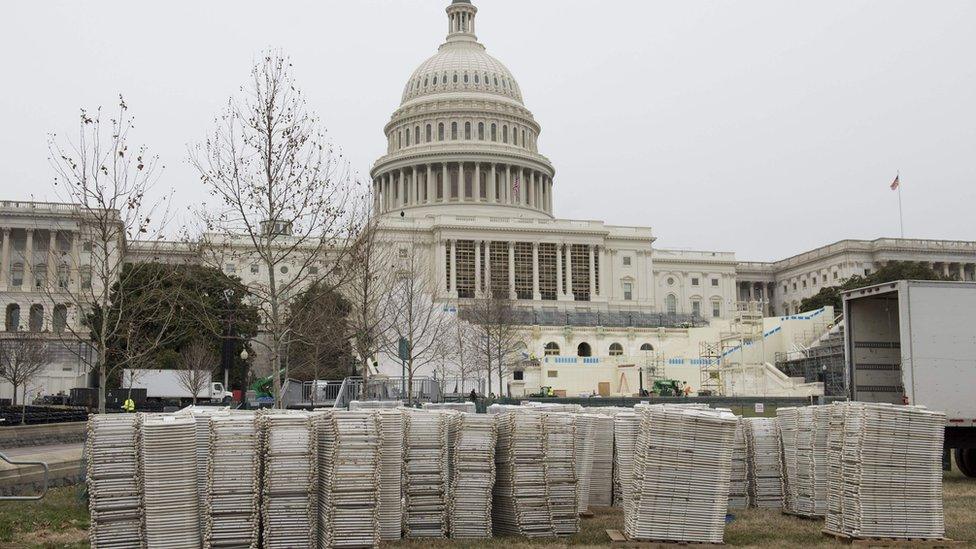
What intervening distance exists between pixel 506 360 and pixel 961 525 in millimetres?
57947

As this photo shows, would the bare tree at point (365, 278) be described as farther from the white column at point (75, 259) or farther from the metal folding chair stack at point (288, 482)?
the metal folding chair stack at point (288, 482)

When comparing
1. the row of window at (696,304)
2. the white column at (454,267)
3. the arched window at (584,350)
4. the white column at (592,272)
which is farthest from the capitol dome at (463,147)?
the arched window at (584,350)

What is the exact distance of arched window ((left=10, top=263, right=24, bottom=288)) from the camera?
107 metres

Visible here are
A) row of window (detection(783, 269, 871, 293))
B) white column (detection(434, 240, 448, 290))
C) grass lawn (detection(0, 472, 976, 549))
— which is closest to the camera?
grass lawn (detection(0, 472, 976, 549))

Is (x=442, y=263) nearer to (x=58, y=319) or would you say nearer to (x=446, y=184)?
(x=446, y=184)

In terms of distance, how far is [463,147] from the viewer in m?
128

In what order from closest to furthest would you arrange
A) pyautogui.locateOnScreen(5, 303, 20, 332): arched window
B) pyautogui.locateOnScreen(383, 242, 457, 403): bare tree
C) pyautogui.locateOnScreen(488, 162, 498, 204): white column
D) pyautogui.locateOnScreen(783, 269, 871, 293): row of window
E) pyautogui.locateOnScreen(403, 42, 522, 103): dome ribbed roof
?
pyautogui.locateOnScreen(383, 242, 457, 403): bare tree < pyautogui.locateOnScreen(5, 303, 20, 332): arched window < pyautogui.locateOnScreen(488, 162, 498, 204): white column < pyautogui.locateOnScreen(783, 269, 871, 293): row of window < pyautogui.locateOnScreen(403, 42, 522, 103): dome ribbed roof

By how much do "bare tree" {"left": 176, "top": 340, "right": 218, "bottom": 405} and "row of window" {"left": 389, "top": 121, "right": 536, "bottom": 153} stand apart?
66.7 metres

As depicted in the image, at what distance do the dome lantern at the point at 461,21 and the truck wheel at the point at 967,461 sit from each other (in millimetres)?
126235

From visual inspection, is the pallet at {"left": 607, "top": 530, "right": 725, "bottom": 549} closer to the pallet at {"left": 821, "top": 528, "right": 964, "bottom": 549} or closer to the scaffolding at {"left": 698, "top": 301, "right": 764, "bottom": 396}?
the pallet at {"left": 821, "top": 528, "right": 964, "bottom": 549}

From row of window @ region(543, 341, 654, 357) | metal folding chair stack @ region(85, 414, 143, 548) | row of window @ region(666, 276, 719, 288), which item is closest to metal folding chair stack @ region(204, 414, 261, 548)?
metal folding chair stack @ region(85, 414, 143, 548)

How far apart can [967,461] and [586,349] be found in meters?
61.7

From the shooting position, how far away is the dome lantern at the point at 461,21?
14582 centimetres

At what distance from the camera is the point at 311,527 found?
15.3 meters
